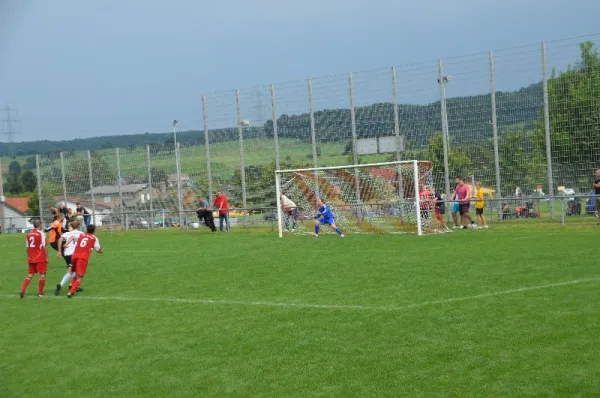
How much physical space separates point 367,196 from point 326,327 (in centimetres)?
1913

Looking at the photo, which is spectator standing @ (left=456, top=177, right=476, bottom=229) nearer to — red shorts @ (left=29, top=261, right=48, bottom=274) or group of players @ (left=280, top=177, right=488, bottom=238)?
group of players @ (left=280, top=177, right=488, bottom=238)

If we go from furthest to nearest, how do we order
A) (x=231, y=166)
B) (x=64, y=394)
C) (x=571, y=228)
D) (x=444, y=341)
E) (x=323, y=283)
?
1. (x=231, y=166)
2. (x=571, y=228)
3. (x=323, y=283)
4. (x=444, y=341)
5. (x=64, y=394)

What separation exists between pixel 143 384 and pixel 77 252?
8020mm

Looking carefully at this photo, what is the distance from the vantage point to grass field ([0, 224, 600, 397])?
889 cm

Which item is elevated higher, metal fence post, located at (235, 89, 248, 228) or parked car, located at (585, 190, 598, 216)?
metal fence post, located at (235, 89, 248, 228)

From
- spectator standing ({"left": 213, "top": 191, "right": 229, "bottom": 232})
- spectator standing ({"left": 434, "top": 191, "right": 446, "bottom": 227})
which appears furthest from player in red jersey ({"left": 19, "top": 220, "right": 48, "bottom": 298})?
spectator standing ({"left": 213, "top": 191, "right": 229, "bottom": 232})

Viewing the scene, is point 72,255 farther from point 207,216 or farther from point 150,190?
point 150,190

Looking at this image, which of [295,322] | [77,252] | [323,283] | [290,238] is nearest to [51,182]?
[290,238]

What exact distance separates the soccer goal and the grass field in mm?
7072

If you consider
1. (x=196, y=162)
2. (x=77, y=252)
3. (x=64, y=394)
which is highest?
(x=196, y=162)

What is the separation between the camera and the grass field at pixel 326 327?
889 cm

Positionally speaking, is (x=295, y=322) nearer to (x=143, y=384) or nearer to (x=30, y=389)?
(x=143, y=384)

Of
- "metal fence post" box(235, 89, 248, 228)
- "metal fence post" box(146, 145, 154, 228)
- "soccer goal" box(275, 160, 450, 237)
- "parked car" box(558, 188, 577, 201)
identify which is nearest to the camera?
"parked car" box(558, 188, 577, 201)

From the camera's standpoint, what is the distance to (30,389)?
9.68 metres
